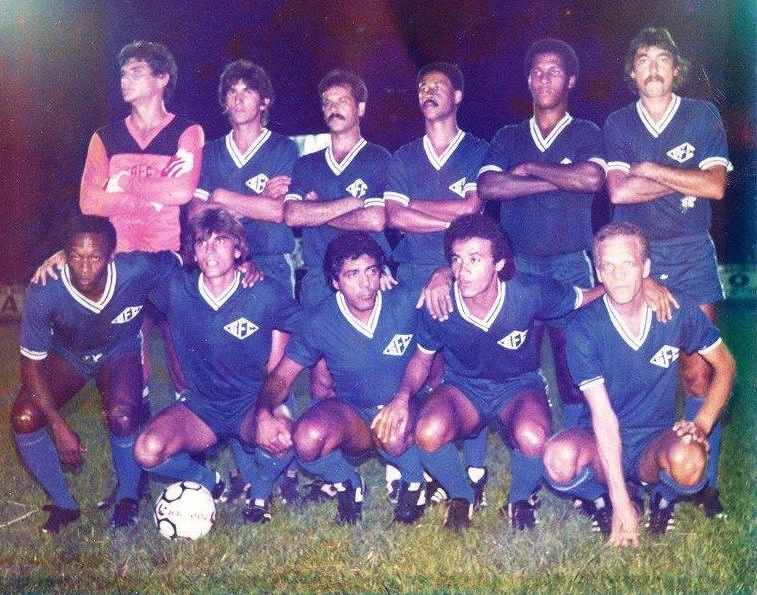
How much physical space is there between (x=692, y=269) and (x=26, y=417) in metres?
3.40

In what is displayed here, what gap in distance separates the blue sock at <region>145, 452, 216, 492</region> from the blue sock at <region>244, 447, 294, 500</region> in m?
0.25

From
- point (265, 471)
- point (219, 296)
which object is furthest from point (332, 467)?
point (219, 296)

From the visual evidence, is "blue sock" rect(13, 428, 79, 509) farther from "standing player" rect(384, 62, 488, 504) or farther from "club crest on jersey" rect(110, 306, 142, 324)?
"standing player" rect(384, 62, 488, 504)

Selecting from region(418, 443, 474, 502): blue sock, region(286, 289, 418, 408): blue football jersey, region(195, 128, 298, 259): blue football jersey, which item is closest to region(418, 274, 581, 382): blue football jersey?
region(286, 289, 418, 408): blue football jersey

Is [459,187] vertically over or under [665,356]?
over

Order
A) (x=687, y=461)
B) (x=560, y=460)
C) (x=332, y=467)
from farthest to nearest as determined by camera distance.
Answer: (x=332, y=467)
(x=560, y=460)
(x=687, y=461)

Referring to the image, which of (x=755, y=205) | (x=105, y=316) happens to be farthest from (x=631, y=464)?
(x=105, y=316)

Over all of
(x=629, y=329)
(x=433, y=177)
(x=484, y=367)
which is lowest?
(x=484, y=367)

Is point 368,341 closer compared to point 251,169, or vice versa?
point 368,341

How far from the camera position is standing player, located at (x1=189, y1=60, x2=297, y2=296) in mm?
4500

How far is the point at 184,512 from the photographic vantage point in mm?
3902

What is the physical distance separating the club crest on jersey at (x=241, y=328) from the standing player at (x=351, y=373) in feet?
0.79

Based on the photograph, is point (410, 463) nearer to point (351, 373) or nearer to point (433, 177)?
point (351, 373)

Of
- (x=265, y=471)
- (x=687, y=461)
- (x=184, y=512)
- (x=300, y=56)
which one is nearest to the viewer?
(x=687, y=461)
